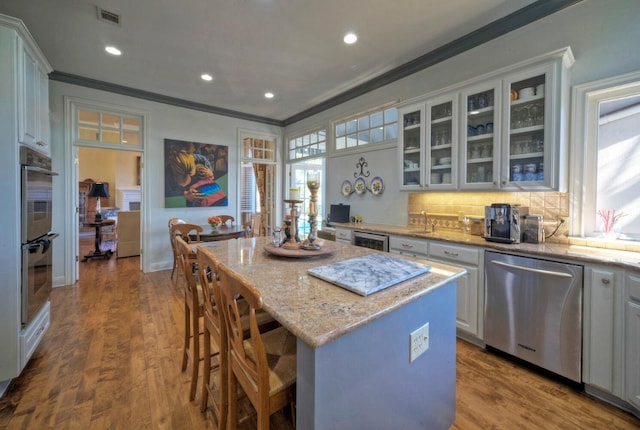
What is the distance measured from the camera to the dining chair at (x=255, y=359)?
0.96 m

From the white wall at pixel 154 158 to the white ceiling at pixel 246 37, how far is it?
1.25ft

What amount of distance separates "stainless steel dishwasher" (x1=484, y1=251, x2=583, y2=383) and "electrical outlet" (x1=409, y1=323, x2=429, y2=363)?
1.30 metres

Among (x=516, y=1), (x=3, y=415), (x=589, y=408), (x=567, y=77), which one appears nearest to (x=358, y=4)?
(x=516, y=1)

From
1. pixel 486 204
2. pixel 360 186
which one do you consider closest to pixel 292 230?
pixel 486 204

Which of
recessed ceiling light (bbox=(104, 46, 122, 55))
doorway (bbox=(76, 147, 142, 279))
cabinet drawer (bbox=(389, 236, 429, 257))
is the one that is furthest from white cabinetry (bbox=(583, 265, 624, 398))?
doorway (bbox=(76, 147, 142, 279))

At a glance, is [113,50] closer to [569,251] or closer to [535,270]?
[535,270]

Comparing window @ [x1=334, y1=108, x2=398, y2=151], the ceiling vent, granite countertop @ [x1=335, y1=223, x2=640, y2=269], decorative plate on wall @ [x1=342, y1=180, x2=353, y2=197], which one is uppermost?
the ceiling vent

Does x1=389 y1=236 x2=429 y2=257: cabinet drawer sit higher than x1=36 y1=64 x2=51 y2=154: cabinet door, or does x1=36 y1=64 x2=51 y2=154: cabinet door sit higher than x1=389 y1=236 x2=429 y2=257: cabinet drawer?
x1=36 y1=64 x2=51 y2=154: cabinet door

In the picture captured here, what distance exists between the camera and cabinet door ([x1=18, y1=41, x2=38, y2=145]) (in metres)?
1.90

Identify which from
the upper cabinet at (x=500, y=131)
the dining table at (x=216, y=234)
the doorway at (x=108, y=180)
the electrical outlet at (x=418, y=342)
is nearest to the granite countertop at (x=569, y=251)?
the upper cabinet at (x=500, y=131)

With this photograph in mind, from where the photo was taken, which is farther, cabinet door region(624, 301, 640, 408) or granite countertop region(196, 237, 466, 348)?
cabinet door region(624, 301, 640, 408)

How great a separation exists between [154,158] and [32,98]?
247cm

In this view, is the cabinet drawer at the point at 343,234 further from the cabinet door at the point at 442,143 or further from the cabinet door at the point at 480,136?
the cabinet door at the point at 480,136

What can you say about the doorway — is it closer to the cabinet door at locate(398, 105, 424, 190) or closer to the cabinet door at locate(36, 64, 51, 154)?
the cabinet door at locate(36, 64, 51, 154)
